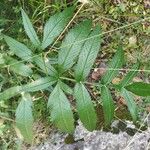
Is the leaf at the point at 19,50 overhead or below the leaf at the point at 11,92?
overhead

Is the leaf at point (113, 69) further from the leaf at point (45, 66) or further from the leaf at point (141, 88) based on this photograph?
the leaf at point (45, 66)

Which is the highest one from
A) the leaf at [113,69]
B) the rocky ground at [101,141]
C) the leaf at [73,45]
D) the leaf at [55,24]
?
the leaf at [55,24]

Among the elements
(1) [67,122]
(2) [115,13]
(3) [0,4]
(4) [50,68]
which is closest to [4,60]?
(4) [50,68]

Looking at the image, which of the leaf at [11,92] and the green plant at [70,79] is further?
the leaf at [11,92]

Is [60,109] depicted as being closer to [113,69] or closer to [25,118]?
[25,118]

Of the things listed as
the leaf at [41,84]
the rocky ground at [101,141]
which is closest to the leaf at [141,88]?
the leaf at [41,84]

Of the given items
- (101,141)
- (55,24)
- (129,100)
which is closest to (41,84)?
(55,24)

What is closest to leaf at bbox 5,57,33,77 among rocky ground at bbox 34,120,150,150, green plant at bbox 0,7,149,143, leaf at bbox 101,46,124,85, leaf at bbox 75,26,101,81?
green plant at bbox 0,7,149,143
